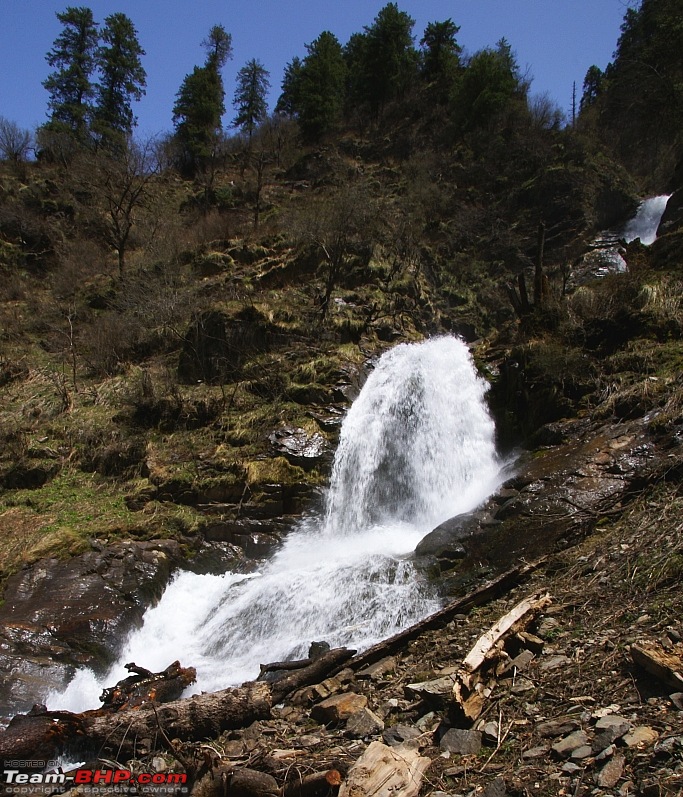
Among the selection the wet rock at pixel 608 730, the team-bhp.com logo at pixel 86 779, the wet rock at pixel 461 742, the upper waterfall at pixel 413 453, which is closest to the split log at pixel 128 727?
the team-bhp.com logo at pixel 86 779

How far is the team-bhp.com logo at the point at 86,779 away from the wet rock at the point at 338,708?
3.51 feet

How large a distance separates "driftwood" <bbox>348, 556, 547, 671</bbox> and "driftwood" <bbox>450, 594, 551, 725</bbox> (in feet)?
3.52

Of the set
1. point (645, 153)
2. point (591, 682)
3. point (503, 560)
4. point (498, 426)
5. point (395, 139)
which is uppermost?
point (395, 139)

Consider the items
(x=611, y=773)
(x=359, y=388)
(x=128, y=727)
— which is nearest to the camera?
(x=611, y=773)

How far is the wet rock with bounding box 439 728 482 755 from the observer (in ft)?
9.29

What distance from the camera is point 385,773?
8.75 feet

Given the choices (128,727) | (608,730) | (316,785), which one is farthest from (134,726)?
(608,730)

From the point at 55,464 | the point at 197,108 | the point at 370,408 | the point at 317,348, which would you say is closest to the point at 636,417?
the point at 370,408

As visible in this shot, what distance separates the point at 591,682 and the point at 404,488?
335 inches

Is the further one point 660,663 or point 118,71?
point 118,71

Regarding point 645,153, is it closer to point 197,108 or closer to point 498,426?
point 498,426

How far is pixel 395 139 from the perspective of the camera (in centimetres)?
3341

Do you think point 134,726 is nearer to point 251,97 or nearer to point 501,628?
point 501,628

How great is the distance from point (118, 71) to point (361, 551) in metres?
40.2
